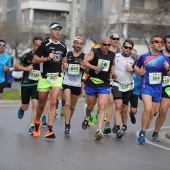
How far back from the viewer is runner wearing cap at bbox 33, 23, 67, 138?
12867 mm

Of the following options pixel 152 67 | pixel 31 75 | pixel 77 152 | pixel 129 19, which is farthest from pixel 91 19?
pixel 77 152

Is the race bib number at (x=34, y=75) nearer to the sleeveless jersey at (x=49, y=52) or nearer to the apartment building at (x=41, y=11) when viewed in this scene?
the sleeveless jersey at (x=49, y=52)

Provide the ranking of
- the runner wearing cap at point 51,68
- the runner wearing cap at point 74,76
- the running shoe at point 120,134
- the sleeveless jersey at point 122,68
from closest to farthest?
the runner wearing cap at point 51,68
the running shoe at point 120,134
the sleeveless jersey at point 122,68
the runner wearing cap at point 74,76

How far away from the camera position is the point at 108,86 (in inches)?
535

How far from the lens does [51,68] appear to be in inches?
510

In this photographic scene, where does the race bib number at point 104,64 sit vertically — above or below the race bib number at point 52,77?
above

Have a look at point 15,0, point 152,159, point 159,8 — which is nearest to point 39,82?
point 152,159

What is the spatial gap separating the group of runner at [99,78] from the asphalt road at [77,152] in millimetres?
295

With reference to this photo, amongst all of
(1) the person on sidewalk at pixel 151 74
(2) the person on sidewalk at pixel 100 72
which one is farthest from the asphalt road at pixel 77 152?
(2) the person on sidewalk at pixel 100 72

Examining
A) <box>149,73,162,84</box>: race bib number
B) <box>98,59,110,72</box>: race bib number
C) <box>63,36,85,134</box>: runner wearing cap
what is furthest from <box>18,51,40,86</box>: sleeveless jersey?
<box>149,73,162,84</box>: race bib number

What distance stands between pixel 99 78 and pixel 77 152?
2492 millimetres

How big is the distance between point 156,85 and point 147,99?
1.05 ft

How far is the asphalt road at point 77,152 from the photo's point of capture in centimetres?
1000

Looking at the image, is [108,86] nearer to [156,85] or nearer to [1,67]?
[156,85]
